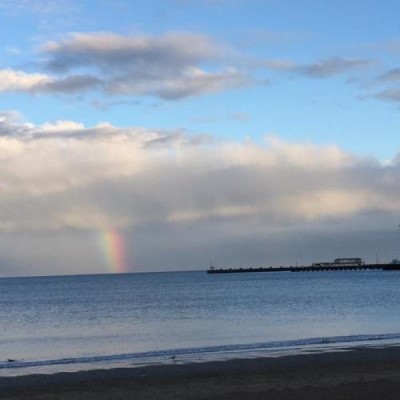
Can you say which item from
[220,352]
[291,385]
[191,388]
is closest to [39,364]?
[220,352]

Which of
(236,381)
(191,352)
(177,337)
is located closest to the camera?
(236,381)

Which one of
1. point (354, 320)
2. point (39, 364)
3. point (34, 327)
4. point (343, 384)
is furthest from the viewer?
point (34, 327)

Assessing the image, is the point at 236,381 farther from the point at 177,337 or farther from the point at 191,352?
the point at 177,337

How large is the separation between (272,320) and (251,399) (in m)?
Answer: 30.1

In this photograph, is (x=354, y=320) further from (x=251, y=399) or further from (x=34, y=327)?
(x=251, y=399)

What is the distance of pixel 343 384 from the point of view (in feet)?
53.6

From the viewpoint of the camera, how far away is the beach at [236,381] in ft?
50.5

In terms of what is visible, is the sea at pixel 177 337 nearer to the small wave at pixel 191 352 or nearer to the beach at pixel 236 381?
the small wave at pixel 191 352

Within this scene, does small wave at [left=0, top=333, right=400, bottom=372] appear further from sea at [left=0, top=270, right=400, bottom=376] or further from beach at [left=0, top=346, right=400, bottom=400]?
beach at [left=0, top=346, right=400, bottom=400]

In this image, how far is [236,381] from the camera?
17.6 metres

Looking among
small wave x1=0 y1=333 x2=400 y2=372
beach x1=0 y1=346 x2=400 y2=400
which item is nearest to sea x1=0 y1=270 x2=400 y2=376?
small wave x1=0 y1=333 x2=400 y2=372

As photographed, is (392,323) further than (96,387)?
Yes

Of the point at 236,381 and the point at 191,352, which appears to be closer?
the point at 236,381

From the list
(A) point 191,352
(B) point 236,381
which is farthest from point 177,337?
(B) point 236,381
